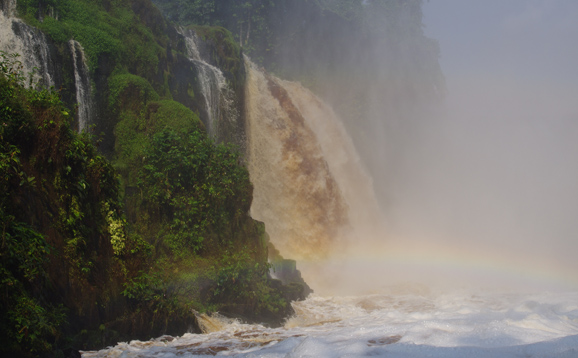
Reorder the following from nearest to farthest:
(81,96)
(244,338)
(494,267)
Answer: (244,338), (81,96), (494,267)

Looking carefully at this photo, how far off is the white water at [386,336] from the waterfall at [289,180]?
5.03 metres

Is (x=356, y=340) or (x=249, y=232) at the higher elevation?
(x=249, y=232)

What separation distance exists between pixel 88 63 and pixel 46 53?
1207 mm

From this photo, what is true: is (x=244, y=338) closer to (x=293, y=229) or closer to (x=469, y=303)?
(x=469, y=303)

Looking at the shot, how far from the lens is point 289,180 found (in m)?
18.4

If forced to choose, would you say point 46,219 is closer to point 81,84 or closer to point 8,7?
point 81,84

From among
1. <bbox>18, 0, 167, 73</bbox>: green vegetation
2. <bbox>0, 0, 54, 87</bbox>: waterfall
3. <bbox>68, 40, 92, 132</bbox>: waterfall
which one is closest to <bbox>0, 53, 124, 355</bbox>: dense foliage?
<bbox>0, 0, 54, 87</bbox>: waterfall

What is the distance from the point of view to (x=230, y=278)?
35.7ft

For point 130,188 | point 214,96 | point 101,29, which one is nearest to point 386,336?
point 130,188

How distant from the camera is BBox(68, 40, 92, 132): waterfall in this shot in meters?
12.3

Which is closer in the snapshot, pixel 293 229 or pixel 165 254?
pixel 165 254

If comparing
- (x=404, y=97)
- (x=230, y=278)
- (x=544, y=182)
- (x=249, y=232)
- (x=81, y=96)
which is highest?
(x=404, y=97)

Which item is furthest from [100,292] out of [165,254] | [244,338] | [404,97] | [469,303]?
[404,97]

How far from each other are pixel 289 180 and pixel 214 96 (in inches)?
151
